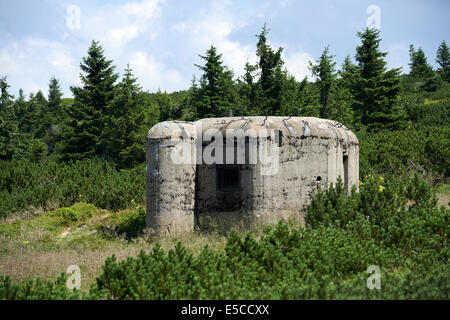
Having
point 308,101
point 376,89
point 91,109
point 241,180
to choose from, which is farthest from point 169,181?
point 308,101

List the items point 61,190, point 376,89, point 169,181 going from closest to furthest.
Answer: point 169,181 → point 61,190 → point 376,89

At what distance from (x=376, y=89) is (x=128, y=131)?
56.3ft

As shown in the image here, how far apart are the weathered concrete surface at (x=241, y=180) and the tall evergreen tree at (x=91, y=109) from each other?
14329mm

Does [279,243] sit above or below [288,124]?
below

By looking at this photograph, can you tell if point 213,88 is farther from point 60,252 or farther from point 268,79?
point 60,252

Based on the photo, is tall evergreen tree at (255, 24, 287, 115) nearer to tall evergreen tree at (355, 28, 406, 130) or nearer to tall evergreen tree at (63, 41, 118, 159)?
tall evergreen tree at (355, 28, 406, 130)

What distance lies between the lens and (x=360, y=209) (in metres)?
7.97

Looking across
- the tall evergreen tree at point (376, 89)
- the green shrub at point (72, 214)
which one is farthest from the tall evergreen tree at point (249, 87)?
the green shrub at point (72, 214)

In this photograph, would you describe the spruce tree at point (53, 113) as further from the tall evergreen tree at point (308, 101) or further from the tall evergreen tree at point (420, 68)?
A: the tall evergreen tree at point (420, 68)

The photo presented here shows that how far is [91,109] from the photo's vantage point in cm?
2292

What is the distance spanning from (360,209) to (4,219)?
35.1 ft
